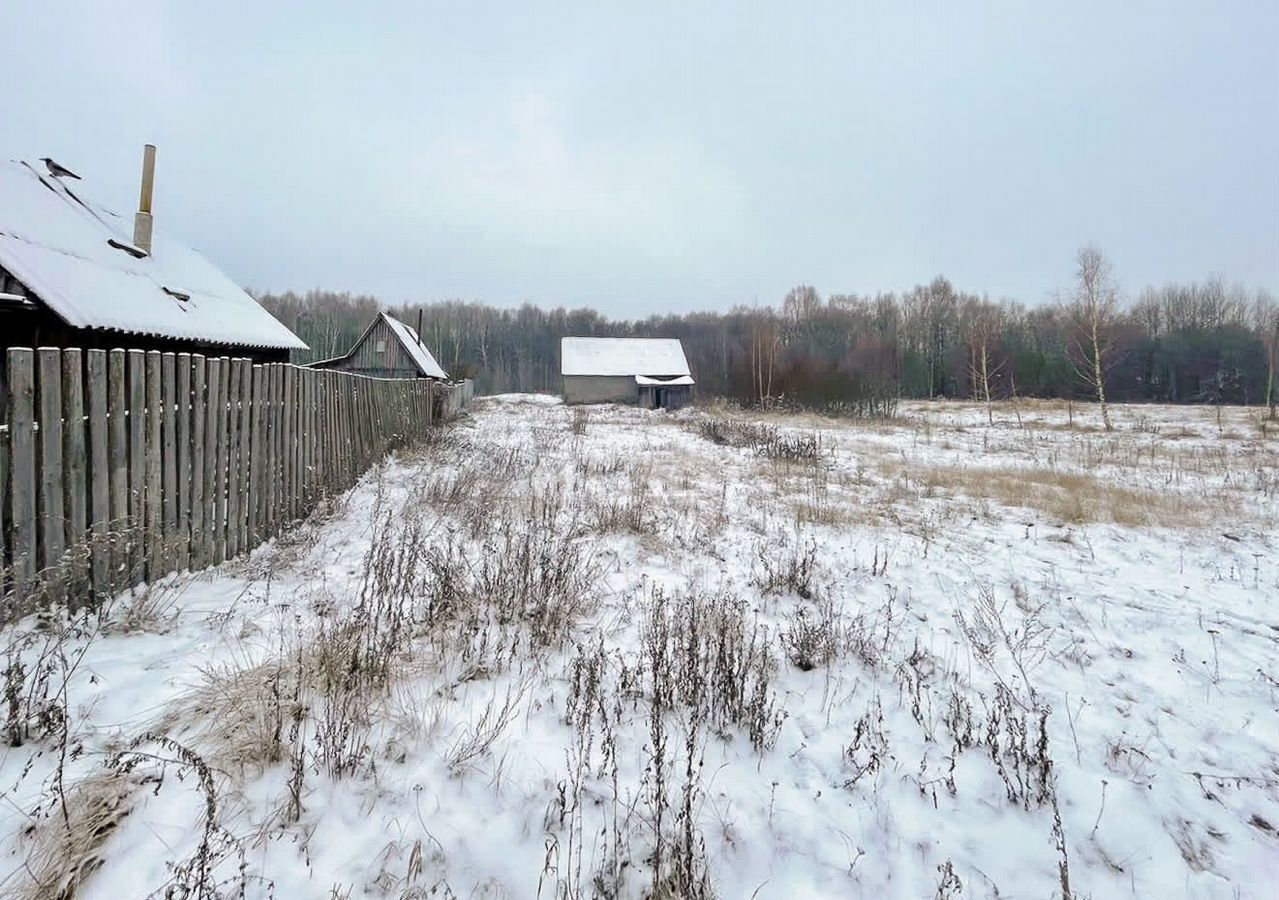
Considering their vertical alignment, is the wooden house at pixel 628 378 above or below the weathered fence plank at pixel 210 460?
above

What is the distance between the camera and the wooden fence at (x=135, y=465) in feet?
9.16

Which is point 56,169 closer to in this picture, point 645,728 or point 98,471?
point 98,471

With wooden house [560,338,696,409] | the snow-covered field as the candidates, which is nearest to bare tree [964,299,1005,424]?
wooden house [560,338,696,409]

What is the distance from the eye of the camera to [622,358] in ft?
148

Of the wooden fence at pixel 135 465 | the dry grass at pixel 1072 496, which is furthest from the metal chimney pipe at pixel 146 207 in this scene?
the dry grass at pixel 1072 496

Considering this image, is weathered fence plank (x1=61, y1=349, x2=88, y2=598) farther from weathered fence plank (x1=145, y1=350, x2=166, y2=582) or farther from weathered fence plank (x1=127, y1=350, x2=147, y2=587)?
weathered fence plank (x1=145, y1=350, x2=166, y2=582)

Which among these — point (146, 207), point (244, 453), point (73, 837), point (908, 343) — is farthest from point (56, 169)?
point (908, 343)

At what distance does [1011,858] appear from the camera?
1955 millimetres

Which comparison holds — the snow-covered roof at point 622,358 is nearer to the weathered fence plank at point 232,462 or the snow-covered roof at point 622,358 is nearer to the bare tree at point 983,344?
the bare tree at point 983,344

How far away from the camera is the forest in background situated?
31031 millimetres

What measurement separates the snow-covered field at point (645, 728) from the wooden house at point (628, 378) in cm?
3833

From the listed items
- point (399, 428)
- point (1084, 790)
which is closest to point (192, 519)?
point (1084, 790)

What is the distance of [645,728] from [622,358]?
143 ft

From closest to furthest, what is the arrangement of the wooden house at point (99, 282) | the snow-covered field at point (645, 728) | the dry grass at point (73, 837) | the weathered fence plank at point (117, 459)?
the dry grass at point (73, 837), the snow-covered field at point (645, 728), the weathered fence plank at point (117, 459), the wooden house at point (99, 282)
